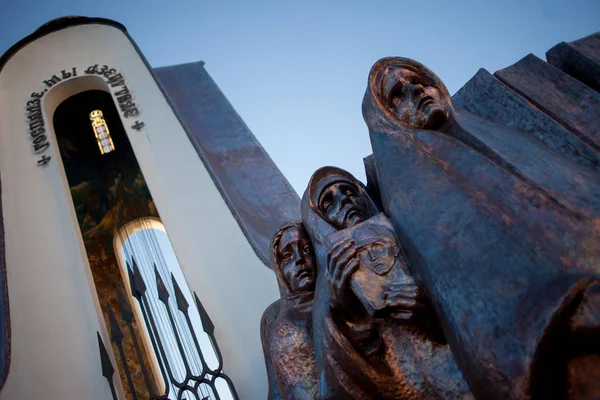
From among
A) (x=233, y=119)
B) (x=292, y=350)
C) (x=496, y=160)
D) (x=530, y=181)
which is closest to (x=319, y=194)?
(x=292, y=350)

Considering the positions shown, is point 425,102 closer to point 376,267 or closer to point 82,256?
point 376,267

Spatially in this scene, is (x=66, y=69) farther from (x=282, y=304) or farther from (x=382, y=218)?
(x=382, y=218)

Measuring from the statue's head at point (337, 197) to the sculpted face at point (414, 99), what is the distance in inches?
13.4

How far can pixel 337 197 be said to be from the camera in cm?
176

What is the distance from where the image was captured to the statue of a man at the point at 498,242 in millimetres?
915

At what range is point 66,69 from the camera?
19.5ft

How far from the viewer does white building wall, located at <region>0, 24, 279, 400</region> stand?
130 inches

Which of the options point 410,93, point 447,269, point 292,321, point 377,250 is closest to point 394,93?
point 410,93

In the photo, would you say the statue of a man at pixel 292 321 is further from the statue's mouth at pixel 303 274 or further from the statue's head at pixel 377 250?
the statue's head at pixel 377 250

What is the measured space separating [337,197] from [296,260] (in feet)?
1.22

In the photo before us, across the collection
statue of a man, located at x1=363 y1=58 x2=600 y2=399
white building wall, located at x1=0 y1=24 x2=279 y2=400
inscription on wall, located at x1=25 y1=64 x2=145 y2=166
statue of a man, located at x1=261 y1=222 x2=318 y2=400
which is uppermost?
inscription on wall, located at x1=25 y1=64 x2=145 y2=166

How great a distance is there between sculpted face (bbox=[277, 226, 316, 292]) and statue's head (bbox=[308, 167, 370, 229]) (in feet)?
0.84

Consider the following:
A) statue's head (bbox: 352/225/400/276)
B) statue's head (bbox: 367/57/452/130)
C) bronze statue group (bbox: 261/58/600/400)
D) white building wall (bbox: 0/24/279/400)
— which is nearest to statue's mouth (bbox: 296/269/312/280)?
bronze statue group (bbox: 261/58/600/400)

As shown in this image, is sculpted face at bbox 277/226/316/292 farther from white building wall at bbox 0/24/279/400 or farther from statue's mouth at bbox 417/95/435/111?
white building wall at bbox 0/24/279/400
